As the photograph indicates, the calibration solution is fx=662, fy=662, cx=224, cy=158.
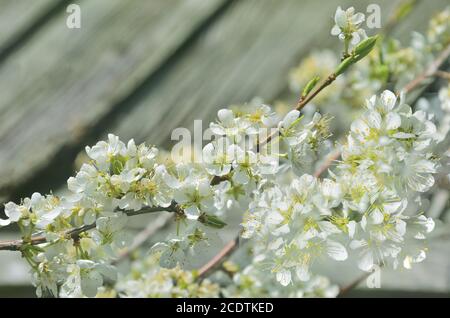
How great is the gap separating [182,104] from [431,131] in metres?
0.77

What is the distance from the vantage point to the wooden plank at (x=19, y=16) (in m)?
1.33

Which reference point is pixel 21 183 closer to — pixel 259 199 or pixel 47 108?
pixel 47 108

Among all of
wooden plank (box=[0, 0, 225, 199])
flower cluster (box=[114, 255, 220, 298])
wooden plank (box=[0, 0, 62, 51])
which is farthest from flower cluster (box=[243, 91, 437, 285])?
wooden plank (box=[0, 0, 62, 51])

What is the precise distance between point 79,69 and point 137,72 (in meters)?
0.12

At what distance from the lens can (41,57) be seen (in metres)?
1.32

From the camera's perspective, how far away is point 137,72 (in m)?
1.36

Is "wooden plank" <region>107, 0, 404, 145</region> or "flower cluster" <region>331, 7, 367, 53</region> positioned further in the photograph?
"wooden plank" <region>107, 0, 404, 145</region>

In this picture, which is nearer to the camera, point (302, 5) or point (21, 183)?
point (21, 183)

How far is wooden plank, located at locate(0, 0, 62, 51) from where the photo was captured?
1327 mm

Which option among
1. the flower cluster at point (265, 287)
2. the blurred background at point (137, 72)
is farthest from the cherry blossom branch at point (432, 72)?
the blurred background at point (137, 72)

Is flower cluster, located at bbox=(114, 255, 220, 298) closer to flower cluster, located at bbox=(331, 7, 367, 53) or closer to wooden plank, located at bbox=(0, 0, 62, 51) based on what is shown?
flower cluster, located at bbox=(331, 7, 367, 53)

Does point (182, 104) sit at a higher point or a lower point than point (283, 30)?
lower

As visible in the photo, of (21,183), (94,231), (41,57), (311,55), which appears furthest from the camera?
(311,55)

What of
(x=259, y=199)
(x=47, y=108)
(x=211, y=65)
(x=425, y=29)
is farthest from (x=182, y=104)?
(x=259, y=199)
